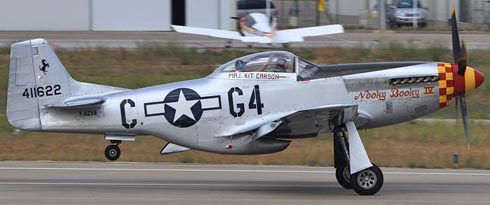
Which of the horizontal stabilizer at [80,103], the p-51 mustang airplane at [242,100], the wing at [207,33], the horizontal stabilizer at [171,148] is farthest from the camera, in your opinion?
the wing at [207,33]

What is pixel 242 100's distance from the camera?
548 inches

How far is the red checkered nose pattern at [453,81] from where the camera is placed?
45.4 ft

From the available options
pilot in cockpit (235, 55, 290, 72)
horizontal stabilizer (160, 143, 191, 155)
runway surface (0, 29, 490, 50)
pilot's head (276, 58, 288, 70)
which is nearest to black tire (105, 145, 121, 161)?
horizontal stabilizer (160, 143, 191, 155)

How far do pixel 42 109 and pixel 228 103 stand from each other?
258cm

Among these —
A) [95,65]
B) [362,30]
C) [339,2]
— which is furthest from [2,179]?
[339,2]

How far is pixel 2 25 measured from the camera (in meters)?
42.4

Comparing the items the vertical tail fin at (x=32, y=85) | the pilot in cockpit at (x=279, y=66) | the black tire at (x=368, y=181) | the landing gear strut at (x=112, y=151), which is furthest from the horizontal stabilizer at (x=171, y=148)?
the black tire at (x=368, y=181)

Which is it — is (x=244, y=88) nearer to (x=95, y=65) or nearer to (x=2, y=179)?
(x=2, y=179)

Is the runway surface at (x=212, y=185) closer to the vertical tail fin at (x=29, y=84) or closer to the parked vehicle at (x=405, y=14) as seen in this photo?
the vertical tail fin at (x=29, y=84)

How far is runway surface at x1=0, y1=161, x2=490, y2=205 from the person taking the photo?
13.2 meters

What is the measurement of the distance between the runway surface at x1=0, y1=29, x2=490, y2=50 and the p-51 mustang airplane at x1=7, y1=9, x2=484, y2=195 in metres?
18.0

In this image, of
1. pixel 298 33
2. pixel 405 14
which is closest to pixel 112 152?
pixel 298 33

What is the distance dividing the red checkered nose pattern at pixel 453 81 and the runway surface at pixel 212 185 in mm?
1395

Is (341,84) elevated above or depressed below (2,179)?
above
